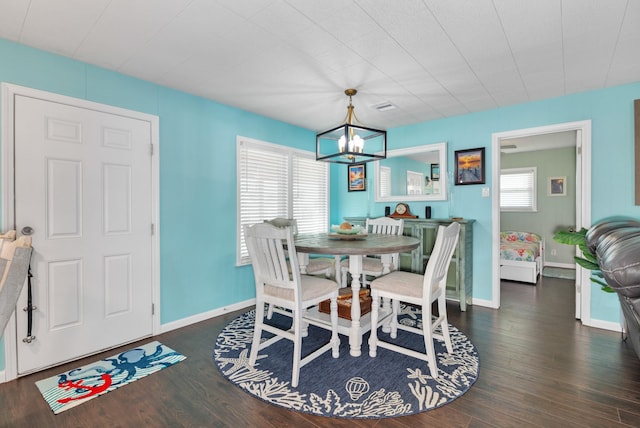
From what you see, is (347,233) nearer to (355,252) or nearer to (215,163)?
(355,252)

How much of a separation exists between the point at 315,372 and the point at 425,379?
0.78m

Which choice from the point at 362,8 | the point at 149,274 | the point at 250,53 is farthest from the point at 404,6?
the point at 149,274

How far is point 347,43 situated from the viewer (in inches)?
86.4

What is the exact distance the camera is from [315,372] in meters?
2.25

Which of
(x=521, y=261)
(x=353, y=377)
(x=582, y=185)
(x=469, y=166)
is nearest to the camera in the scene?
(x=353, y=377)

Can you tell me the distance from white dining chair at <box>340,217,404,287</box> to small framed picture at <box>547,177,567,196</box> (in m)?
4.53

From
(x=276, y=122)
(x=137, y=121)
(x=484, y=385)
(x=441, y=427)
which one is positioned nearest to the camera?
(x=441, y=427)

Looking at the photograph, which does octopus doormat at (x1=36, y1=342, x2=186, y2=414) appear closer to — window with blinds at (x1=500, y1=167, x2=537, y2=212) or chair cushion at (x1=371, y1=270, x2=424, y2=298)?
chair cushion at (x1=371, y1=270, x2=424, y2=298)

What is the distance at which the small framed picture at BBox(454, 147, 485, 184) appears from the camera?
3.78 meters

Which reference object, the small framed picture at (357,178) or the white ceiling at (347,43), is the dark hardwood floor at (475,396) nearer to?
the white ceiling at (347,43)

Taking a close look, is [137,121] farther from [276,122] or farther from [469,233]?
[469,233]

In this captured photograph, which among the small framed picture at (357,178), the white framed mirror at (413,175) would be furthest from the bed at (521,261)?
the small framed picture at (357,178)

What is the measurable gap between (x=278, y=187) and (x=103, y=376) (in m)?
2.68

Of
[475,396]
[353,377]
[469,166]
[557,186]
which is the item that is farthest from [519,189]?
[353,377]
